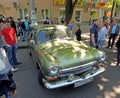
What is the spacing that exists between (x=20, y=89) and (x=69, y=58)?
1705mm

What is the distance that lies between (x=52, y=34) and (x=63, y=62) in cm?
168

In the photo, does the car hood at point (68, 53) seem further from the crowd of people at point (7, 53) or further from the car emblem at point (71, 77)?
Result: the crowd of people at point (7, 53)

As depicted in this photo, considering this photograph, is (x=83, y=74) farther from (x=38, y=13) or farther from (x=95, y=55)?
A: (x=38, y=13)

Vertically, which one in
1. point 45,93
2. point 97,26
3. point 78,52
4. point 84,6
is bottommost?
point 45,93

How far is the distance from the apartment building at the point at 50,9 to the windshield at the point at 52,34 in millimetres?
12641

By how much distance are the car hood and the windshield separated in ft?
0.76

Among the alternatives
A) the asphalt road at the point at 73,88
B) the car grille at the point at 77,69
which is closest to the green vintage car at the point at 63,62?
the car grille at the point at 77,69

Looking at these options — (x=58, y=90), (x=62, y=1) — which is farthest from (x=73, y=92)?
(x=62, y=1)

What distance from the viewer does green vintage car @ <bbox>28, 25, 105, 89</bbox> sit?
3354 mm

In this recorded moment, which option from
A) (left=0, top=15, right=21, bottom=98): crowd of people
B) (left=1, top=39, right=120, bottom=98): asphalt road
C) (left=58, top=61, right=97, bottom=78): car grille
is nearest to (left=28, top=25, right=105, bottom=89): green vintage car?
(left=58, top=61, right=97, bottom=78): car grille

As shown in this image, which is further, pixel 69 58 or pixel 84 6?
pixel 84 6

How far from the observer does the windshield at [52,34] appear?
15.5 feet

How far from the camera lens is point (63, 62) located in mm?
3441

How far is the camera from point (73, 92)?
379 cm
